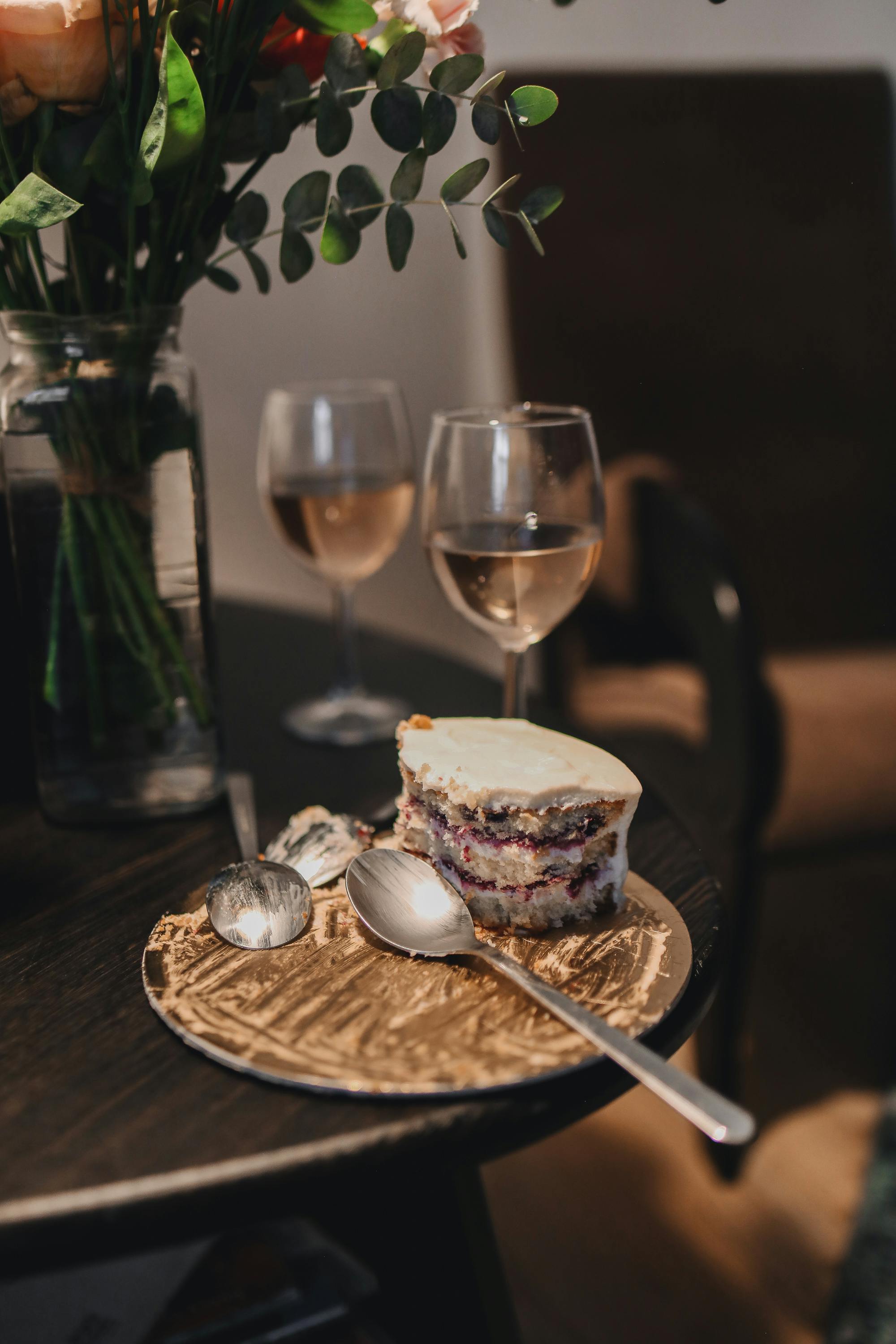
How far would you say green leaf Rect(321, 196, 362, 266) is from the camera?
0.66 m

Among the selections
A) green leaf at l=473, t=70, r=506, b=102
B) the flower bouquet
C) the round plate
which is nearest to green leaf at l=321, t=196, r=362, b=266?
the flower bouquet

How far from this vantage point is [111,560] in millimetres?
704

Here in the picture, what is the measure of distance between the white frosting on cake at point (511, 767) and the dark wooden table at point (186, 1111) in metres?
0.09

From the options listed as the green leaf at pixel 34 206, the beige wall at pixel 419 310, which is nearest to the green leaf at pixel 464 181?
the green leaf at pixel 34 206

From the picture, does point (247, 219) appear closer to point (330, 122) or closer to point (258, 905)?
point (330, 122)

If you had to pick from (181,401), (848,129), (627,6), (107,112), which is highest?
(627,6)

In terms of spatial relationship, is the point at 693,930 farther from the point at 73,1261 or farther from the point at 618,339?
the point at 618,339

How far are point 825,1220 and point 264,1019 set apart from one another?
1.23 metres

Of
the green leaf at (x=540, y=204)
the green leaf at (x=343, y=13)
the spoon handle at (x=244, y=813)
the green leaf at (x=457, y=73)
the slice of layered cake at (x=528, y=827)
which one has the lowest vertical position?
the spoon handle at (x=244, y=813)

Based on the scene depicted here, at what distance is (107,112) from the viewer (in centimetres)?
61

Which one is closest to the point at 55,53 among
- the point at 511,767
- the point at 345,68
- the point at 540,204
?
the point at 345,68

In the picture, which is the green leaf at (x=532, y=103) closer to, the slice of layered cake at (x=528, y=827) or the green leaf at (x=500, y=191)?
the green leaf at (x=500, y=191)

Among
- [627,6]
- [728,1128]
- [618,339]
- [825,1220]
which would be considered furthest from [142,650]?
[627,6]

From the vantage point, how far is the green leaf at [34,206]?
1.79 feet
